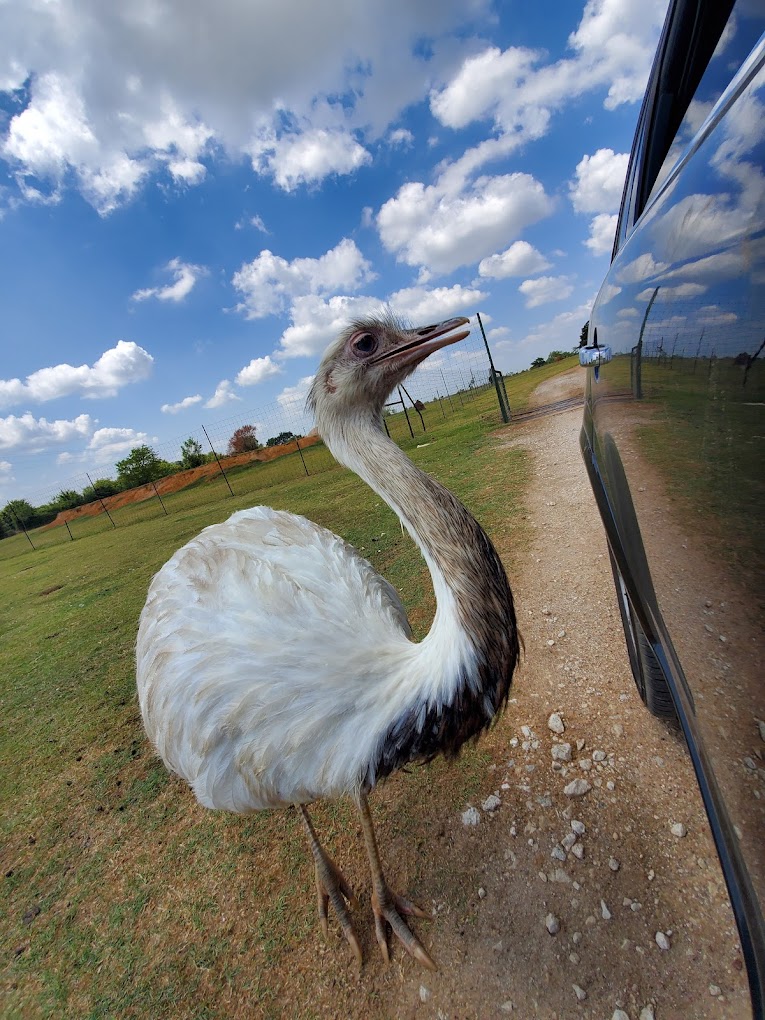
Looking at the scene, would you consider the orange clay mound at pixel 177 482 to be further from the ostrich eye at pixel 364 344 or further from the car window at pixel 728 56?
the car window at pixel 728 56

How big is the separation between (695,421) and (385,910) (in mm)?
2127

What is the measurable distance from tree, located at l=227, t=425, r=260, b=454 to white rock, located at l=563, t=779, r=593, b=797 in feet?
62.3

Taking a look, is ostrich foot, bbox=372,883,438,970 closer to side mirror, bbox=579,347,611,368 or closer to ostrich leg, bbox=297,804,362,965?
ostrich leg, bbox=297,804,362,965

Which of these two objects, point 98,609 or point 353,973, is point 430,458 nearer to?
point 98,609

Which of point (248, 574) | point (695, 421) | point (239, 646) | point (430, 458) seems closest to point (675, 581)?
point (695, 421)

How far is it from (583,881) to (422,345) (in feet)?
7.47

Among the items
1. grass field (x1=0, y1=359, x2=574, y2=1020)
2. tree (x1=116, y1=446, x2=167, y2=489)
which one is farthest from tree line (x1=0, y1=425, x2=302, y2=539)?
grass field (x1=0, y1=359, x2=574, y2=1020)

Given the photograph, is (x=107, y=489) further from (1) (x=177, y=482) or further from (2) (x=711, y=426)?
(2) (x=711, y=426)

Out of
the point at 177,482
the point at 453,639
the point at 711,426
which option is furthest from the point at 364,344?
the point at 177,482

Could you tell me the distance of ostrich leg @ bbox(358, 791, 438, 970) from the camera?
5.78 ft

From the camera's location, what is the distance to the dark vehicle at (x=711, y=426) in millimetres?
684

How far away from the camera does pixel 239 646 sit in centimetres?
171

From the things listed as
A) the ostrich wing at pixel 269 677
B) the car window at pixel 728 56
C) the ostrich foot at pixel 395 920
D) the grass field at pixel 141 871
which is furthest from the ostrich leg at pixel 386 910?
the car window at pixel 728 56

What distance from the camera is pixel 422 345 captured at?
208cm
